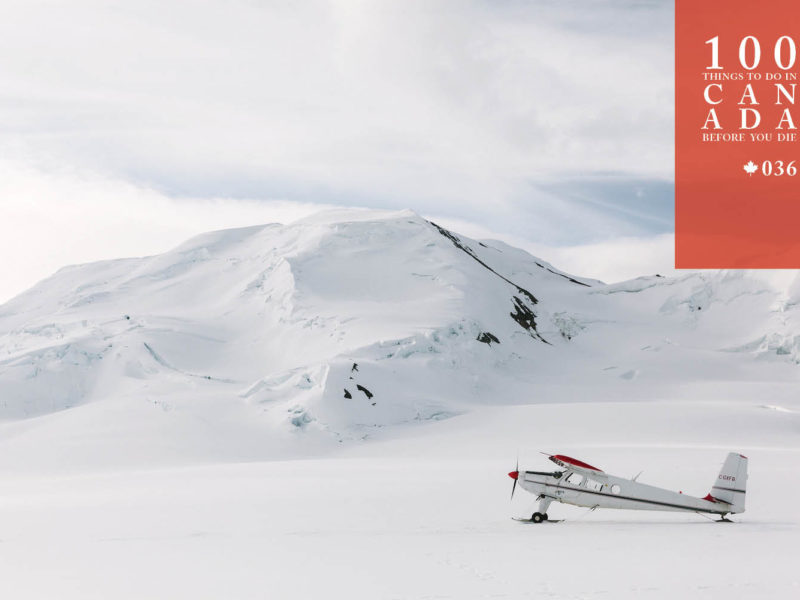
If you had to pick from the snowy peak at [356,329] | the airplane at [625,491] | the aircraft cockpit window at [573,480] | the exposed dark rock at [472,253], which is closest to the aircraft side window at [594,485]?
the airplane at [625,491]

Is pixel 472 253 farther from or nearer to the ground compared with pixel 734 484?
farther from the ground

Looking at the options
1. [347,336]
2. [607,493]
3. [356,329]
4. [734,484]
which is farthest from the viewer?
[356,329]

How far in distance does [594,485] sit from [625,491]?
824mm

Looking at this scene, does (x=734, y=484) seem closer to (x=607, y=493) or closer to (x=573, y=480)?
(x=607, y=493)

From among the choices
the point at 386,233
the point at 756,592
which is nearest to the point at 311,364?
the point at 386,233

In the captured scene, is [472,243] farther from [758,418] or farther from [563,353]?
[758,418]

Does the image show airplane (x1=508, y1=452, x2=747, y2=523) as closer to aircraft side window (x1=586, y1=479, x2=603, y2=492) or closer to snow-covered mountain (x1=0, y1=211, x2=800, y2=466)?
aircraft side window (x1=586, y1=479, x2=603, y2=492)

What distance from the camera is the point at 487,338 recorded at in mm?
69250

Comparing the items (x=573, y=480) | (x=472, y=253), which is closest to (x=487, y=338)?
(x=472, y=253)

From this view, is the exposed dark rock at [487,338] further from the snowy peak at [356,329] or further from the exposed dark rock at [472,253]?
the exposed dark rock at [472,253]

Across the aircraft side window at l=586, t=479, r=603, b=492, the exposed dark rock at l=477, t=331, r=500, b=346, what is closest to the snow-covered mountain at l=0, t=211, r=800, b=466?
the exposed dark rock at l=477, t=331, r=500, b=346

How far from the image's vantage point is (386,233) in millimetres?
84938

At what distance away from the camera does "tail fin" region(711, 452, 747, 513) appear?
60.3 ft

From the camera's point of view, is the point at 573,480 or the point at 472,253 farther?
the point at 472,253
